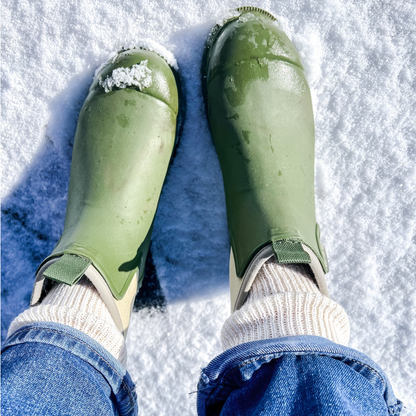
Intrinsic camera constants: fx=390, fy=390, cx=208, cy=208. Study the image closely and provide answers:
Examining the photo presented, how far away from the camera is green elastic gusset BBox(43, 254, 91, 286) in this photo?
72 centimetres

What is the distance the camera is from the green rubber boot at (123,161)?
88cm

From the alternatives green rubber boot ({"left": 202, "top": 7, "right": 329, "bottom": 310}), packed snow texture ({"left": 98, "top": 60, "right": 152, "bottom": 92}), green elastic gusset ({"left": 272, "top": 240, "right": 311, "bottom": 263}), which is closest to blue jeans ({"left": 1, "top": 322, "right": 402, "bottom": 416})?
green elastic gusset ({"left": 272, "top": 240, "right": 311, "bottom": 263})

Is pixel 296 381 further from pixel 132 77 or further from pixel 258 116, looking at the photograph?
pixel 132 77

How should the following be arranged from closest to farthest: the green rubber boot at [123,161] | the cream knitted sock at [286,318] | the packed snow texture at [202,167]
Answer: the cream knitted sock at [286,318] → the green rubber boot at [123,161] → the packed snow texture at [202,167]

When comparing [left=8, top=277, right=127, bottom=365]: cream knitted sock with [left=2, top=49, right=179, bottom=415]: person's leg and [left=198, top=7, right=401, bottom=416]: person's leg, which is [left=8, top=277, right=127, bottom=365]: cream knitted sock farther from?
[left=198, top=7, right=401, bottom=416]: person's leg

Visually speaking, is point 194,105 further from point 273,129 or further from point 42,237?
point 42,237

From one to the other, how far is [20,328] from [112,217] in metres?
0.32

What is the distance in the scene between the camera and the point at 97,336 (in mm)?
713

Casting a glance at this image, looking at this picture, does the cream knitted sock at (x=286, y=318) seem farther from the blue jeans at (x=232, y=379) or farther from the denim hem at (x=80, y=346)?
the denim hem at (x=80, y=346)

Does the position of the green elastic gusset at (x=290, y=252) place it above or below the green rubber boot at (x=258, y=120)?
below

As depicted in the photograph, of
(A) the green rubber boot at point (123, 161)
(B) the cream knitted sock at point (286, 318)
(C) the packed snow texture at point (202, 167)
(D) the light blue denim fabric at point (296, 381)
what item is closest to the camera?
(D) the light blue denim fabric at point (296, 381)

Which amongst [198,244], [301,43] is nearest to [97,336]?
[198,244]

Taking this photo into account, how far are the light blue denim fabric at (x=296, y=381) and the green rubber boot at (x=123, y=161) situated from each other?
324 millimetres

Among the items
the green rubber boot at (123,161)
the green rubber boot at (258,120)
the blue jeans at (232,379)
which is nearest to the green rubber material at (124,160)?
the green rubber boot at (123,161)
